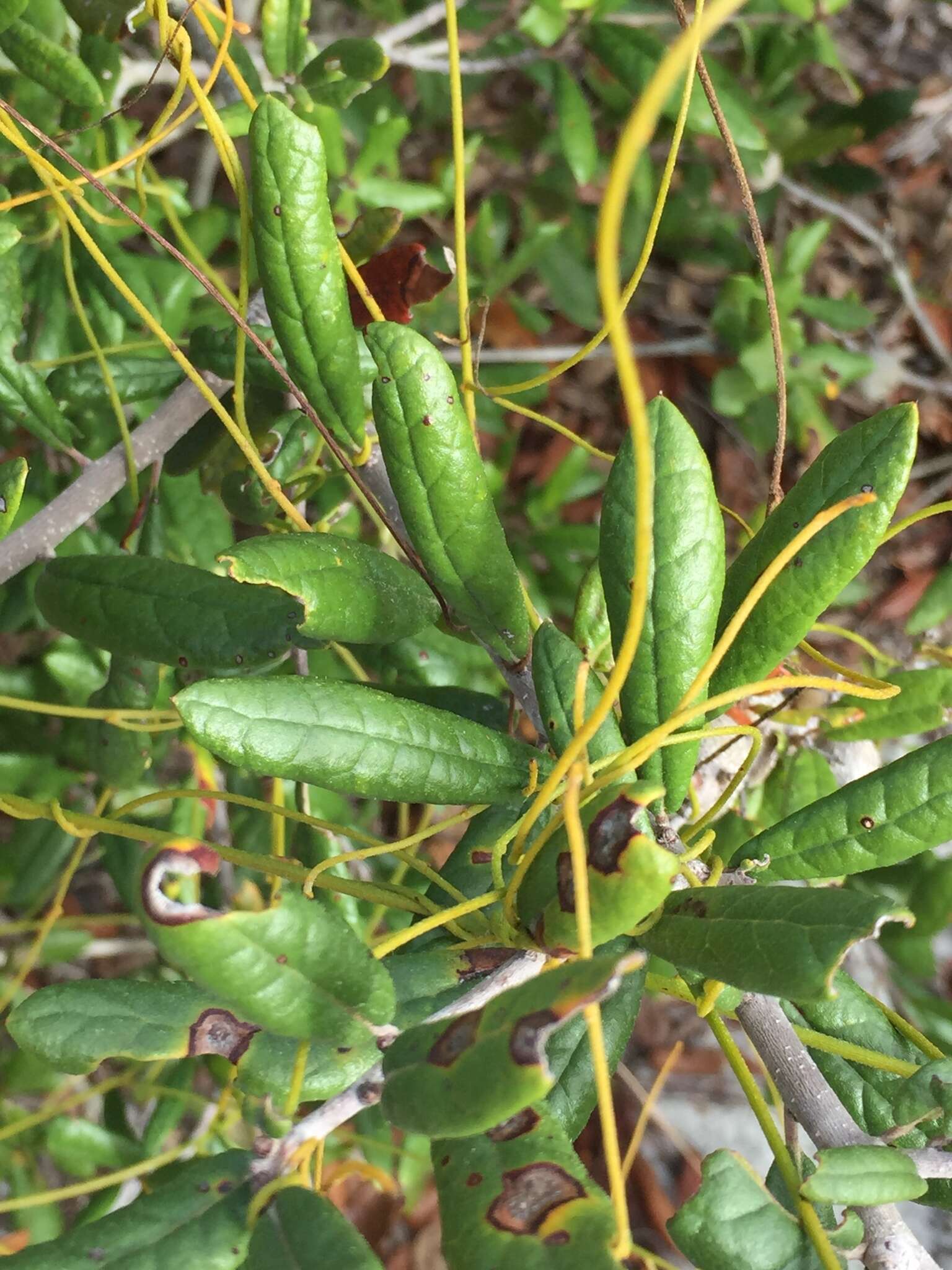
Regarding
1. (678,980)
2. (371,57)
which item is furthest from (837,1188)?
(371,57)

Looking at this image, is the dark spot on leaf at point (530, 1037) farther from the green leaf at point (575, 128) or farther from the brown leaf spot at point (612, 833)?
the green leaf at point (575, 128)

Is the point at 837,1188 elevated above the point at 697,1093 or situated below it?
above

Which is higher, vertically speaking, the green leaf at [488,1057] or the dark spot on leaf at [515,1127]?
the green leaf at [488,1057]

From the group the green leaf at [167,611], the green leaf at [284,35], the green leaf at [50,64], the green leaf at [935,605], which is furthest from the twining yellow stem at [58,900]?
the green leaf at [935,605]

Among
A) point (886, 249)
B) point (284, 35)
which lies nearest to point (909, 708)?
point (284, 35)

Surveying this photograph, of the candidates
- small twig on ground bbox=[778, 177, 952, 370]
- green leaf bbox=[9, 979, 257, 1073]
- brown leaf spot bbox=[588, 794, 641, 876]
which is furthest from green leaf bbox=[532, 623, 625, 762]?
small twig on ground bbox=[778, 177, 952, 370]

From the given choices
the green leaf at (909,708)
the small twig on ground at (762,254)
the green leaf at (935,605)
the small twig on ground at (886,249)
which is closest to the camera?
the small twig on ground at (762,254)

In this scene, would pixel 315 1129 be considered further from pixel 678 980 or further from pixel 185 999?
pixel 678 980

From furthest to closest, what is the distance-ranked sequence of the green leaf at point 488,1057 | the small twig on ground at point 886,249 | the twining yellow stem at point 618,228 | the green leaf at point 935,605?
→ 1. the small twig on ground at point 886,249
2. the green leaf at point 935,605
3. the green leaf at point 488,1057
4. the twining yellow stem at point 618,228
